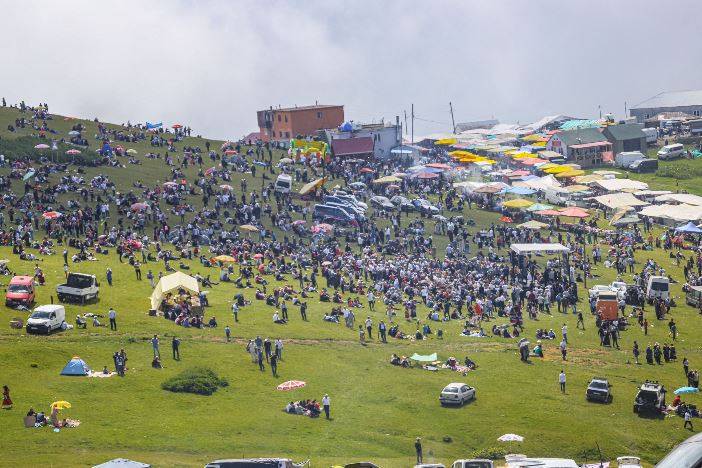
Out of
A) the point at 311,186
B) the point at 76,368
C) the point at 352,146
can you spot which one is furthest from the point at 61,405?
the point at 352,146

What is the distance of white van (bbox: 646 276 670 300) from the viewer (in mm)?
80938

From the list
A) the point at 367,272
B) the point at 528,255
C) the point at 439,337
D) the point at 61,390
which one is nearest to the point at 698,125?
the point at 528,255

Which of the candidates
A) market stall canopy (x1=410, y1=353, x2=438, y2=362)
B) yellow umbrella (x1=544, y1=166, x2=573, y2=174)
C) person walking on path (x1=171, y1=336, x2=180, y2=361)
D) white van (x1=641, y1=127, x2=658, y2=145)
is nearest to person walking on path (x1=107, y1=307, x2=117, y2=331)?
person walking on path (x1=171, y1=336, x2=180, y2=361)

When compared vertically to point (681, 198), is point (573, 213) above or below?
above

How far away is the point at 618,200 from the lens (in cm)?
11375

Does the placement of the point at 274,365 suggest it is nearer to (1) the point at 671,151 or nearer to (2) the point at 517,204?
(2) the point at 517,204

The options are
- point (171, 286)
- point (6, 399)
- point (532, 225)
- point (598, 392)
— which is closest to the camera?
point (6, 399)

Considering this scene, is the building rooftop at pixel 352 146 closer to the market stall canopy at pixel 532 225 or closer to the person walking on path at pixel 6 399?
the market stall canopy at pixel 532 225

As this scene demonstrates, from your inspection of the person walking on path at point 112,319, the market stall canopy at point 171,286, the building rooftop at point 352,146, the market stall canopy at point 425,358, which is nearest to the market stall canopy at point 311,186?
the building rooftop at point 352,146

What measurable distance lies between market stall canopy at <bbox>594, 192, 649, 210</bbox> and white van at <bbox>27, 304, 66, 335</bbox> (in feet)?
225

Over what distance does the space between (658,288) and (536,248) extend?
39.2 ft

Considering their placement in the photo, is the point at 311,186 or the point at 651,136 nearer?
the point at 311,186

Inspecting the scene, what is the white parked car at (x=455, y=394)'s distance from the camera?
55.4 metres

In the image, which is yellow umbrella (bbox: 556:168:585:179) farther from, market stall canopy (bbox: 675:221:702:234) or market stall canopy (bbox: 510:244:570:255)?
market stall canopy (bbox: 510:244:570:255)
